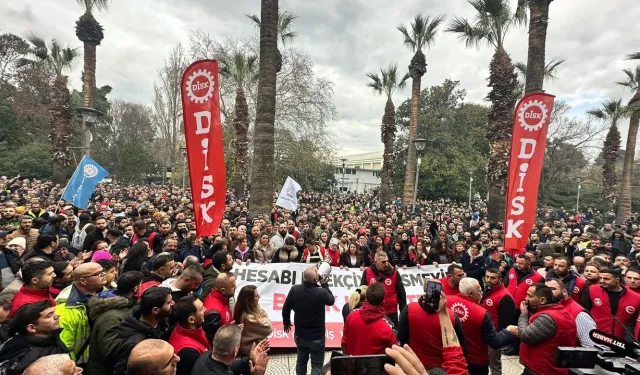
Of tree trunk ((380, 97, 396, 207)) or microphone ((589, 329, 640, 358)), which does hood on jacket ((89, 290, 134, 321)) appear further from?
tree trunk ((380, 97, 396, 207))

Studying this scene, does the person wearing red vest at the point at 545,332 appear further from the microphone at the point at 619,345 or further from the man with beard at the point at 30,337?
the man with beard at the point at 30,337

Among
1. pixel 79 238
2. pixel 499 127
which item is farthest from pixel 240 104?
pixel 499 127

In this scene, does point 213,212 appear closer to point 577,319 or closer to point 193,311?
point 193,311

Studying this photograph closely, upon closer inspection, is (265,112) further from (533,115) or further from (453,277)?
(453,277)

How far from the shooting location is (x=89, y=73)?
15375 mm

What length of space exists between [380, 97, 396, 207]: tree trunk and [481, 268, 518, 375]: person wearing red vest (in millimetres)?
18477

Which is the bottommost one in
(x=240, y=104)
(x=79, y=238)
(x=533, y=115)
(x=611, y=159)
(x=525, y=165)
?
(x=79, y=238)

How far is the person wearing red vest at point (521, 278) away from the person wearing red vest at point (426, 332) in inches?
97.2

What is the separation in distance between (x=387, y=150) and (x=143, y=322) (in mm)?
22056

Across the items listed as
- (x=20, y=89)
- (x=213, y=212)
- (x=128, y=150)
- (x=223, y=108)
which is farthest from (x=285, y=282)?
(x=20, y=89)

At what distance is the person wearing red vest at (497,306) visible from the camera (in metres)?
4.16

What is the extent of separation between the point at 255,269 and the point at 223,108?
2014 centimetres

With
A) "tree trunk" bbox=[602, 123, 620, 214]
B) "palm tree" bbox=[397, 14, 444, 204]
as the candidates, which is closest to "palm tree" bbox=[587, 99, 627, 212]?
"tree trunk" bbox=[602, 123, 620, 214]

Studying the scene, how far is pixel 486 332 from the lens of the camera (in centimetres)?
314
